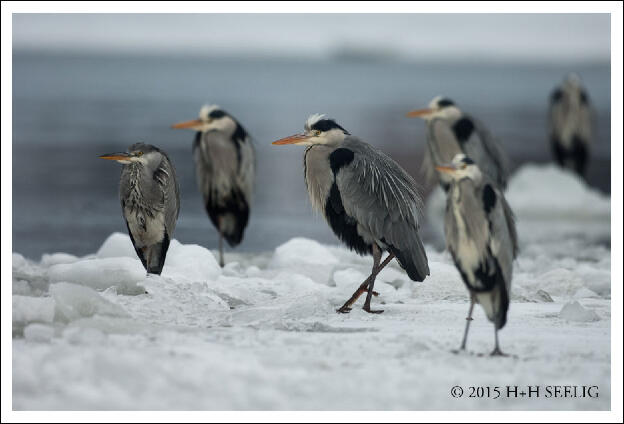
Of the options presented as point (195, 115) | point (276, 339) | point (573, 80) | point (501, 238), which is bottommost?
point (276, 339)

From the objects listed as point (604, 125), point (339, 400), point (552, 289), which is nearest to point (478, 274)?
point (339, 400)

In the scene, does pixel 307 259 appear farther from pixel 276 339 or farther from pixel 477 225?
pixel 477 225

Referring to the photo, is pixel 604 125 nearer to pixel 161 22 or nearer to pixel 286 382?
pixel 161 22

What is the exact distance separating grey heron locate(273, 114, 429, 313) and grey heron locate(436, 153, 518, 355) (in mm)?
682

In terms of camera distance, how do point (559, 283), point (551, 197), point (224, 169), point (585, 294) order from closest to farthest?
1. point (585, 294)
2. point (559, 283)
3. point (224, 169)
4. point (551, 197)

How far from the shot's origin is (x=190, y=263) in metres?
4.68

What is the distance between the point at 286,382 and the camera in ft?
11.2

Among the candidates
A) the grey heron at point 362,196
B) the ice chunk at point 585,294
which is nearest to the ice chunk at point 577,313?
the ice chunk at point 585,294

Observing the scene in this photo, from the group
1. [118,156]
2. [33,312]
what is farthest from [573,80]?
[33,312]

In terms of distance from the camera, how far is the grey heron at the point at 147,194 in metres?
4.23

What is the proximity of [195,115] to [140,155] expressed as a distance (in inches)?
300

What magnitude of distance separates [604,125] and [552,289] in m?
7.47

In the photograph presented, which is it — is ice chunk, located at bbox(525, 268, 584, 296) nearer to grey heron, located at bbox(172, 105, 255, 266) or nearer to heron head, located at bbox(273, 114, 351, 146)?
heron head, located at bbox(273, 114, 351, 146)

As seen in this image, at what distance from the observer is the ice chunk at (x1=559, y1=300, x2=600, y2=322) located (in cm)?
419
